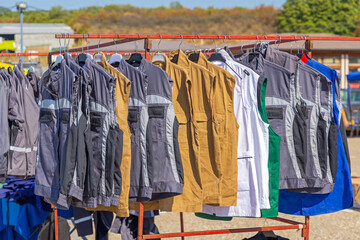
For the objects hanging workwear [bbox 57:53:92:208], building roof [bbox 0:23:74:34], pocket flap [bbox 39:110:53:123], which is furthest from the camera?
building roof [bbox 0:23:74:34]

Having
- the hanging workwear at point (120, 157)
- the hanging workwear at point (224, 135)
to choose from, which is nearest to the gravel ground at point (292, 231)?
the hanging workwear at point (224, 135)

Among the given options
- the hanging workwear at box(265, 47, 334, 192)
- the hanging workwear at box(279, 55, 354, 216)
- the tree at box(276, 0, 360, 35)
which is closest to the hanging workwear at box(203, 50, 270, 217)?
the hanging workwear at box(265, 47, 334, 192)

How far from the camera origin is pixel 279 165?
12.8 ft

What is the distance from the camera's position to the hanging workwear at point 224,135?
3.76m

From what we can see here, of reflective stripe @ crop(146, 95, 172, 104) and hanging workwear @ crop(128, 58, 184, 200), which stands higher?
reflective stripe @ crop(146, 95, 172, 104)

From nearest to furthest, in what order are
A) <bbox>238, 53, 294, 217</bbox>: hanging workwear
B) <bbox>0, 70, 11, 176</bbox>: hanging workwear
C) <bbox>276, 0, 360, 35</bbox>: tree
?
<bbox>238, 53, 294, 217</bbox>: hanging workwear < <bbox>0, 70, 11, 176</bbox>: hanging workwear < <bbox>276, 0, 360, 35</bbox>: tree

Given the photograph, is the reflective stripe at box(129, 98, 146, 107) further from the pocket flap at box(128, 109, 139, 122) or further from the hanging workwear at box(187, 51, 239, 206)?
the hanging workwear at box(187, 51, 239, 206)

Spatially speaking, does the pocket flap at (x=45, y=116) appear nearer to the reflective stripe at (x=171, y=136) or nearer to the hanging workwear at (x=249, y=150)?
the reflective stripe at (x=171, y=136)

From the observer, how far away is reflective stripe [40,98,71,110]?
11.7 ft

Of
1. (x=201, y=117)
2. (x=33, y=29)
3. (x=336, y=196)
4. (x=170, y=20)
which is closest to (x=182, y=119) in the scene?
(x=201, y=117)

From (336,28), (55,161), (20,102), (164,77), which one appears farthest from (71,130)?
(336,28)

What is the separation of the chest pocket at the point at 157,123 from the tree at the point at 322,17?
159 feet

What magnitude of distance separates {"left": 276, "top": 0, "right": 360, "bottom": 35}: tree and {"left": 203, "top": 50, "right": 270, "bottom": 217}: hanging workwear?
158ft

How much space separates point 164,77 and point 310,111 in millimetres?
1213
